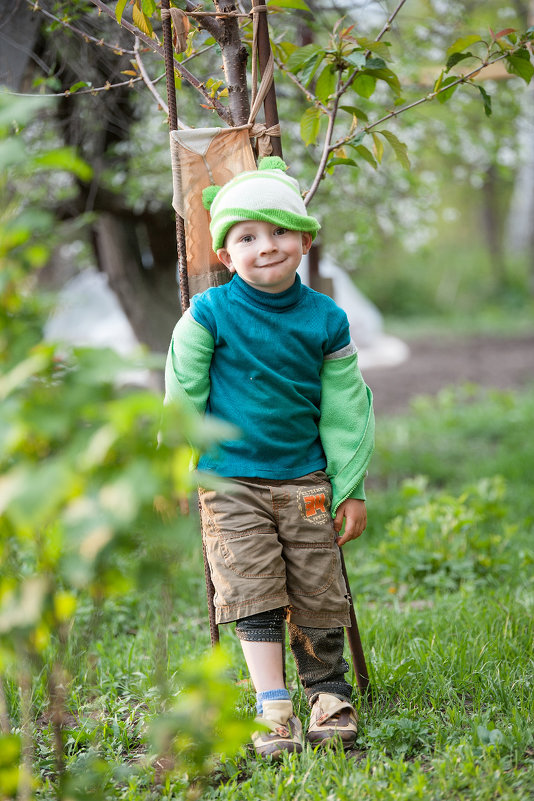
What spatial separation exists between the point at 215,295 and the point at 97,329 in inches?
244

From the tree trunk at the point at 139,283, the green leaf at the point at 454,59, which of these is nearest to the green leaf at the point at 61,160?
the green leaf at the point at 454,59

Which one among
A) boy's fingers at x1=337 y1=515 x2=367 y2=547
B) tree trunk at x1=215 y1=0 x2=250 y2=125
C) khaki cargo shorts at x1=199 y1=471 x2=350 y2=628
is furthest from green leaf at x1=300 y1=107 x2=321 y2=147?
boy's fingers at x1=337 y1=515 x2=367 y2=547

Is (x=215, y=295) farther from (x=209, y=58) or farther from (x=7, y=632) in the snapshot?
(x=209, y=58)

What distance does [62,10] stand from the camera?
10.2ft

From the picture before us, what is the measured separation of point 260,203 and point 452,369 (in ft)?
28.7

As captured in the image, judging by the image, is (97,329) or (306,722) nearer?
(306,722)

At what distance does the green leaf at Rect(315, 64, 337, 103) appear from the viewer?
2295mm

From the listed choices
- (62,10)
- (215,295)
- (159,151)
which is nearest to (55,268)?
(159,151)

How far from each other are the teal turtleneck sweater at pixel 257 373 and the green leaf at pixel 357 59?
0.63 m

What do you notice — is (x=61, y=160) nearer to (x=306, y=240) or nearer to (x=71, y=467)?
(x=71, y=467)

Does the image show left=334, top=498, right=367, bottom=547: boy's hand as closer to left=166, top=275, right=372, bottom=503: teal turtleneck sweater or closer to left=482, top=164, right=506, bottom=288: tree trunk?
left=166, top=275, right=372, bottom=503: teal turtleneck sweater

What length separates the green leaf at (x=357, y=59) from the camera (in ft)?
7.04

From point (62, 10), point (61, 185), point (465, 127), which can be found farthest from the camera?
point (465, 127)

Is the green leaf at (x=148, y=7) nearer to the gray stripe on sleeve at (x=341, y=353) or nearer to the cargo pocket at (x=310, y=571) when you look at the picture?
the gray stripe on sleeve at (x=341, y=353)
